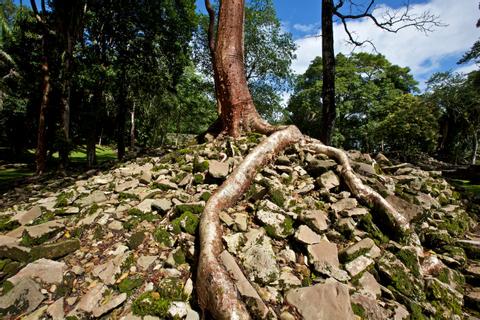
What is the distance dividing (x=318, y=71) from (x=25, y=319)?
33.5 metres

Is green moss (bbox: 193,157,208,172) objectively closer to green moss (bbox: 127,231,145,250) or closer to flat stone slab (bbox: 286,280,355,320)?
green moss (bbox: 127,231,145,250)

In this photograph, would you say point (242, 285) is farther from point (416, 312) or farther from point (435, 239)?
point (435, 239)

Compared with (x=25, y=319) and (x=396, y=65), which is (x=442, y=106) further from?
(x=25, y=319)

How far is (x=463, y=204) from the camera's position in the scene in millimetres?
4797

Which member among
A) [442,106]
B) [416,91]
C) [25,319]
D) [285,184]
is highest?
[416,91]

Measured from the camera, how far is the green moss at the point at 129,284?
2.38m

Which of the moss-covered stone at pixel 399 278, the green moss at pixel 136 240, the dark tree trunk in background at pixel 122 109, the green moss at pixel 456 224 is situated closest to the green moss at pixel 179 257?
the green moss at pixel 136 240

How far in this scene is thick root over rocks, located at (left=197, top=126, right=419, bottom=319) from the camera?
211 cm

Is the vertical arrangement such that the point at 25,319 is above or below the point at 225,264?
below

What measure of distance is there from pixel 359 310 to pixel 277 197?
5.26ft

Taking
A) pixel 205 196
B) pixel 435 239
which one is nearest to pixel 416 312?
pixel 435 239

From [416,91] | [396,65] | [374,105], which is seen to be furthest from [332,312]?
[416,91]

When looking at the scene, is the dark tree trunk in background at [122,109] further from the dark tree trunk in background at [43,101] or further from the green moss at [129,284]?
the green moss at [129,284]

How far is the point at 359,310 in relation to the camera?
2.20 metres
